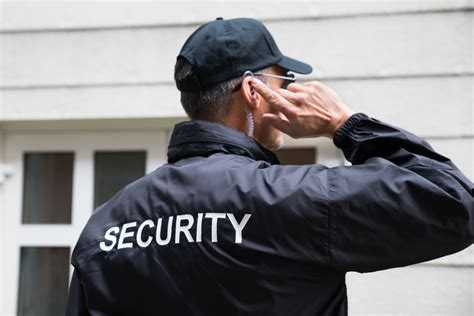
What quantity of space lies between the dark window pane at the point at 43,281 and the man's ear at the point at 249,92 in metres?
1.79

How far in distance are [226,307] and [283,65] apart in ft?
1.90

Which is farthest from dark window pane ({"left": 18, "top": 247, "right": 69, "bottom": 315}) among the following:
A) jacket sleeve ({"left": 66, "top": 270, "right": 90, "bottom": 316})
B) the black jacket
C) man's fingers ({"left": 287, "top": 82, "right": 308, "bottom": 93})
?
man's fingers ({"left": 287, "top": 82, "right": 308, "bottom": 93})

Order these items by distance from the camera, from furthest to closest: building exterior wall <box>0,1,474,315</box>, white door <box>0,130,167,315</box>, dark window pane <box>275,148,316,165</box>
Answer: white door <box>0,130,167,315</box>
dark window pane <box>275,148,316,165</box>
building exterior wall <box>0,1,474,315</box>

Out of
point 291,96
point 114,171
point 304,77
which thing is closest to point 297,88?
point 291,96

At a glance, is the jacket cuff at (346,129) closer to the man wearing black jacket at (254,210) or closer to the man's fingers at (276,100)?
the man wearing black jacket at (254,210)

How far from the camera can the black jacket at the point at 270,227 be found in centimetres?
109

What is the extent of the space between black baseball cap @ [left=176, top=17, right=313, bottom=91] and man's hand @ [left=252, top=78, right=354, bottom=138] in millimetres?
70

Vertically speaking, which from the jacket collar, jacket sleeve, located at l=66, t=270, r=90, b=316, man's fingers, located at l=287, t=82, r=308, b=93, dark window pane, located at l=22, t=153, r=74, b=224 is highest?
man's fingers, located at l=287, t=82, r=308, b=93

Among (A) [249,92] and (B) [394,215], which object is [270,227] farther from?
(A) [249,92]

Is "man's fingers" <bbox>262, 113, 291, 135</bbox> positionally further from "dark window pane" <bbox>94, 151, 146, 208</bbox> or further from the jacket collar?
"dark window pane" <bbox>94, 151, 146, 208</bbox>

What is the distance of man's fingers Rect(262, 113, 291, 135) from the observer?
1273mm

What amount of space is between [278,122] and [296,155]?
4.49 feet

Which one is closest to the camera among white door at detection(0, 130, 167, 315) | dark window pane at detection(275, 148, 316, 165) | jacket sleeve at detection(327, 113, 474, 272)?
jacket sleeve at detection(327, 113, 474, 272)

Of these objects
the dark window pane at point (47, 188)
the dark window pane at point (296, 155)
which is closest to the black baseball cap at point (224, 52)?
the dark window pane at point (296, 155)
